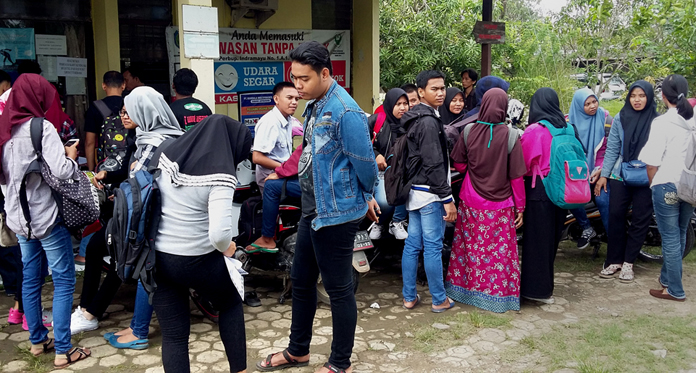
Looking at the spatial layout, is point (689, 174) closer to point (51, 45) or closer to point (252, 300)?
point (252, 300)

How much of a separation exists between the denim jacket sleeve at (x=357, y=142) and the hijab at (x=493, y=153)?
1.68 m

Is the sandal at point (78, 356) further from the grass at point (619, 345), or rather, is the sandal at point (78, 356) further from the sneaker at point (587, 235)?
the sneaker at point (587, 235)

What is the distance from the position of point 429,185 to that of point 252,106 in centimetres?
422

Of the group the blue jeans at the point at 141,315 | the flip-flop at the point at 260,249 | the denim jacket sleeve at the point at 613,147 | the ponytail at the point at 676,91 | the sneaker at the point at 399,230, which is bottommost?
the blue jeans at the point at 141,315

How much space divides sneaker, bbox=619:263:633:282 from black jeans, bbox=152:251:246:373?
13.8ft

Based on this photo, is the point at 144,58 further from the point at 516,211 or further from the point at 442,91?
the point at 516,211

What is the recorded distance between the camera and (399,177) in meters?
4.81

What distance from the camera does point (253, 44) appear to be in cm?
819

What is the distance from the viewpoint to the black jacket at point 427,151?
4621 millimetres

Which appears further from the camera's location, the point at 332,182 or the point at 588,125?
the point at 588,125

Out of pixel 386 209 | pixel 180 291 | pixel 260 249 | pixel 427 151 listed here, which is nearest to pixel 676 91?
pixel 427 151

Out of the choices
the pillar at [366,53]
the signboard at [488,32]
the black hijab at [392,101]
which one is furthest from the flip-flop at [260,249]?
the signboard at [488,32]

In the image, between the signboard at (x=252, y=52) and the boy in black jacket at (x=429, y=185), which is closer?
the boy in black jacket at (x=429, y=185)

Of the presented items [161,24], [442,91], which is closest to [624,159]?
[442,91]
